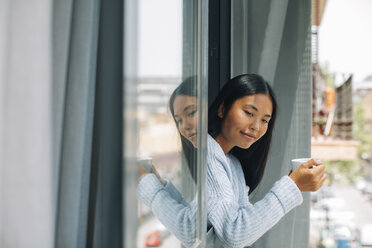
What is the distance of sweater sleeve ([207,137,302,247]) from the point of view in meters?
0.76

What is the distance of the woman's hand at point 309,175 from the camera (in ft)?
2.99

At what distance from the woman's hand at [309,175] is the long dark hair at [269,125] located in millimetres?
106

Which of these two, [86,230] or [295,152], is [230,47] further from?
[86,230]

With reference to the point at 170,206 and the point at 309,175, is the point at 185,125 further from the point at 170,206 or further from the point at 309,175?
the point at 309,175

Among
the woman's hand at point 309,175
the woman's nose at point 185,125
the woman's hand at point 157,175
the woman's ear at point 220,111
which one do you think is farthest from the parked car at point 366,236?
the woman's hand at point 157,175

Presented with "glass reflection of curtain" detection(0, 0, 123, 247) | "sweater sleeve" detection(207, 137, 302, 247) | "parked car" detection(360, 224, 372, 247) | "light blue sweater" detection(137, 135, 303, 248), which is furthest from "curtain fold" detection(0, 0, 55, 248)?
"parked car" detection(360, 224, 372, 247)

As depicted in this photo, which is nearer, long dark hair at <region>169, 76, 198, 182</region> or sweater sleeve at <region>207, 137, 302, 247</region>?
long dark hair at <region>169, 76, 198, 182</region>

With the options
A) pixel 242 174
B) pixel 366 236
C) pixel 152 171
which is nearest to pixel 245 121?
pixel 242 174

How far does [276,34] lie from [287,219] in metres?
0.57

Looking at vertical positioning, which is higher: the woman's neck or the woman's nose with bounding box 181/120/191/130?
the woman's nose with bounding box 181/120/191/130

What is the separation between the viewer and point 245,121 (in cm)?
89

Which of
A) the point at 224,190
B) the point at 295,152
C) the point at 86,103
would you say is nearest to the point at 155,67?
the point at 86,103

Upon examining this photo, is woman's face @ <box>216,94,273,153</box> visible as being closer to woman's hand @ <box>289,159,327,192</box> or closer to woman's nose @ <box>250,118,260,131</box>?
woman's nose @ <box>250,118,260,131</box>

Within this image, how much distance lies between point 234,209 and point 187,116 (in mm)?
250
